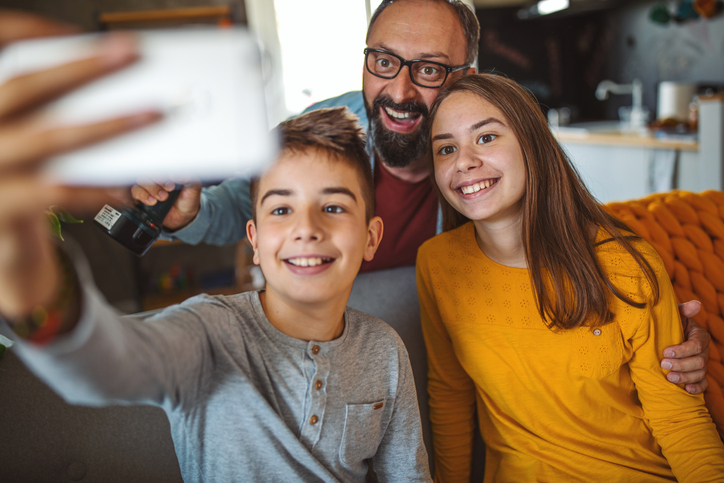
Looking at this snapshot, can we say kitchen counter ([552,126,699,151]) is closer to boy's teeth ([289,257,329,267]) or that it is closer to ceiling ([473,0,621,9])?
ceiling ([473,0,621,9])

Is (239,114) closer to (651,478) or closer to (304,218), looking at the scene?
(304,218)

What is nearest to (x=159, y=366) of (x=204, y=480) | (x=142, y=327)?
(x=142, y=327)

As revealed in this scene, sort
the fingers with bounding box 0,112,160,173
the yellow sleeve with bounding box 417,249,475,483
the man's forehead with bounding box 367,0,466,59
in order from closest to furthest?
1. the fingers with bounding box 0,112,160,173
2. the yellow sleeve with bounding box 417,249,475,483
3. the man's forehead with bounding box 367,0,466,59

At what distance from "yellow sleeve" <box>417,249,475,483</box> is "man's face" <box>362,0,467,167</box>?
1.23 ft

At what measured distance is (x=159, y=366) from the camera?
0.54m

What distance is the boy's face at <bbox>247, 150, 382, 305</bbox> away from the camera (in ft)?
2.27

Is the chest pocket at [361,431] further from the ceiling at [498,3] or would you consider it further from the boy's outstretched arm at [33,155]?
the ceiling at [498,3]

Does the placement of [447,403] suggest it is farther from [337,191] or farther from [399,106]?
[399,106]

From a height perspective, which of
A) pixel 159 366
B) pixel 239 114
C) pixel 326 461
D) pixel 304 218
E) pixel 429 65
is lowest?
pixel 326 461

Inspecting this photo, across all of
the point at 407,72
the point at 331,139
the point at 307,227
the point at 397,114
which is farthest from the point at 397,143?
the point at 307,227

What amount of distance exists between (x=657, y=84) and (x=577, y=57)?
94cm

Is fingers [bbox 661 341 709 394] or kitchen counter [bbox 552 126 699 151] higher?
kitchen counter [bbox 552 126 699 151]

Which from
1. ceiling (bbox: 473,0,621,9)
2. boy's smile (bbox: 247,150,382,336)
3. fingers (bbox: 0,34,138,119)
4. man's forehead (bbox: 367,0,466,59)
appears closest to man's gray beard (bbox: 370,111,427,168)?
man's forehead (bbox: 367,0,466,59)

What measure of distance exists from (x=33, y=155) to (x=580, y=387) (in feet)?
2.96
